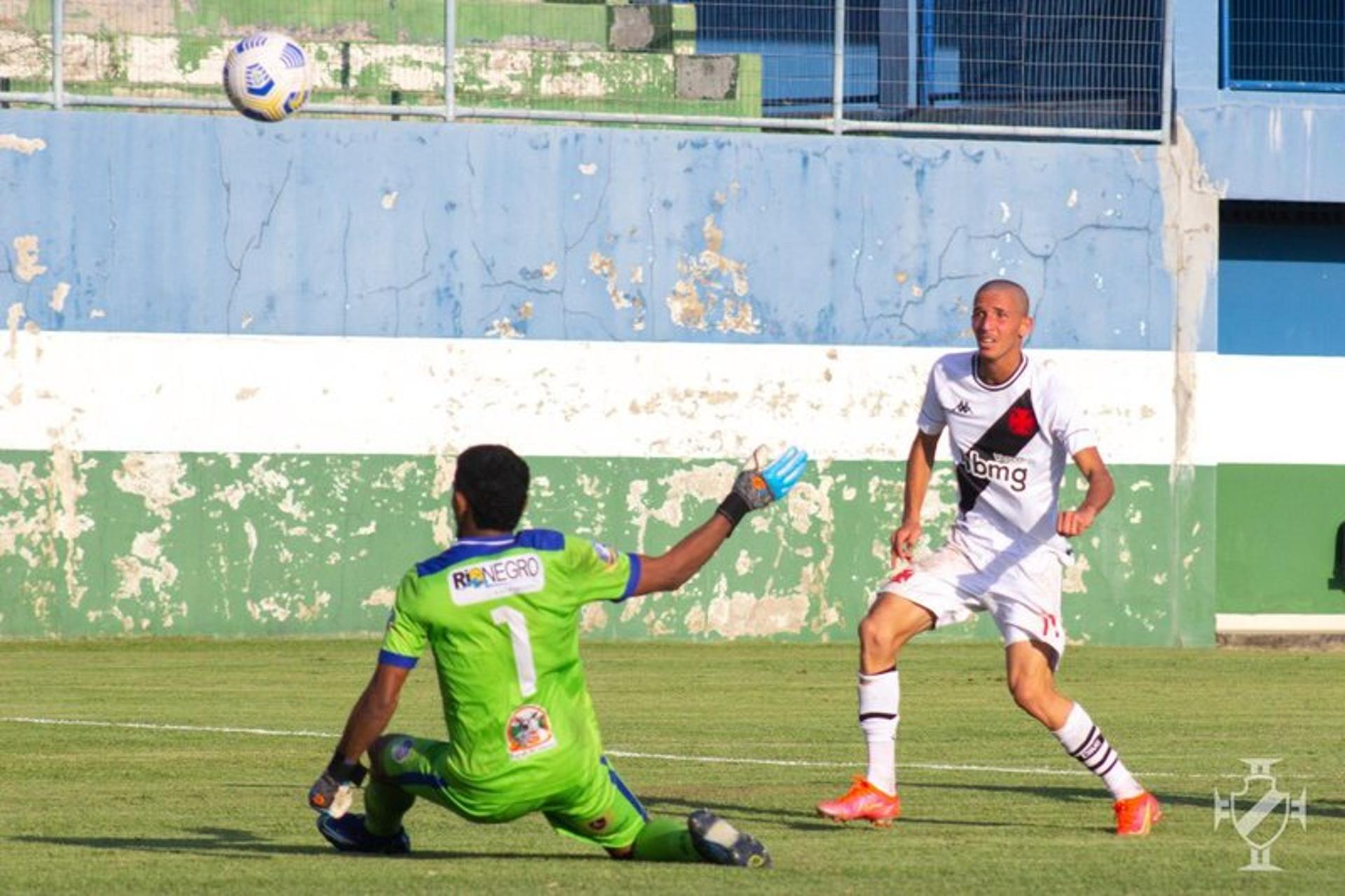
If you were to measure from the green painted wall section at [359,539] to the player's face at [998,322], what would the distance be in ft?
32.3

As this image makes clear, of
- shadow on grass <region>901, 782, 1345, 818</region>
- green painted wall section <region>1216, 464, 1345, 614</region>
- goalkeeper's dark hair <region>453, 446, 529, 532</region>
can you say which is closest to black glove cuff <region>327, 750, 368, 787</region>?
goalkeeper's dark hair <region>453, 446, 529, 532</region>

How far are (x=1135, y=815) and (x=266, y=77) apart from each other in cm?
957

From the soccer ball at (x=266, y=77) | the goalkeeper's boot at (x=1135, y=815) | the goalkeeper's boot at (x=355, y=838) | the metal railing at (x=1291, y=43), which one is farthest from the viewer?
the metal railing at (x=1291, y=43)

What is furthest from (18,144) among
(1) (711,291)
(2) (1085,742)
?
(2) (1085,742)

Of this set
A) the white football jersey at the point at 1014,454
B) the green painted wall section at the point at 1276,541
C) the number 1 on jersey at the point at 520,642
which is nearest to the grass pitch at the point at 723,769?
the number 1 on jersey at the point at 520,642

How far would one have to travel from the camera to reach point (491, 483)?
7.39m

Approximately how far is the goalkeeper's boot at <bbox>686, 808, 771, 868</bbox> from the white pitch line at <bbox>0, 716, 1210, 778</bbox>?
3694mm

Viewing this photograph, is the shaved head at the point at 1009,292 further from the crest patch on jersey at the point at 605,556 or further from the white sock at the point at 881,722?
the crest patch on jersey at the point at 605,556

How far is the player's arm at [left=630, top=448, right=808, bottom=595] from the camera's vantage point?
7.46 m

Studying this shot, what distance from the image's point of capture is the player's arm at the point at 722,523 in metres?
7.46

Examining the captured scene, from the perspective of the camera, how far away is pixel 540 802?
24.7 ft

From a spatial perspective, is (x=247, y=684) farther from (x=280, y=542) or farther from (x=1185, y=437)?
(x=1185, y=437)

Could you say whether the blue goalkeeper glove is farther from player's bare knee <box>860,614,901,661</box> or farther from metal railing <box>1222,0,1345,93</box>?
metal railing <box>1222,0,1345,93</box>

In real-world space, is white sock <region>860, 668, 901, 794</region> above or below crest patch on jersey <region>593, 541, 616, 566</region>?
below
